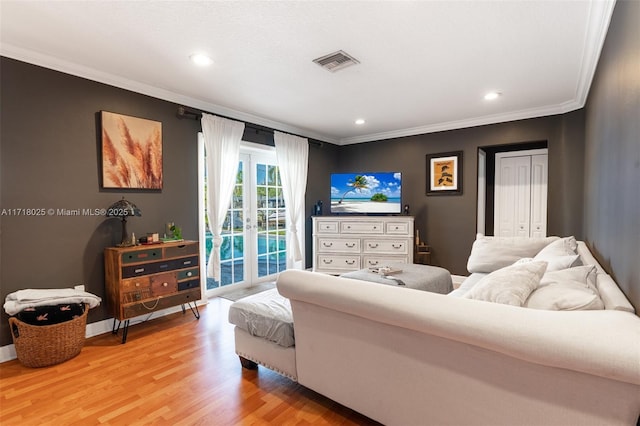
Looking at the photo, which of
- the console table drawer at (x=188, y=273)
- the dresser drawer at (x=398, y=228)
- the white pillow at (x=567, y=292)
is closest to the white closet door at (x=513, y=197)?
the dresser drawer at (x=398, y=228)

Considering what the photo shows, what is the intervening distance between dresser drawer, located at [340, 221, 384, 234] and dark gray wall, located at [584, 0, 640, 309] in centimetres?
273

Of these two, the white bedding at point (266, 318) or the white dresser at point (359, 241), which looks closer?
the white bedding at point (266, 318)

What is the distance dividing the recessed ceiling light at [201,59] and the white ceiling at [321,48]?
0.06m

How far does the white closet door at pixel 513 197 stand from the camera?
194 inches

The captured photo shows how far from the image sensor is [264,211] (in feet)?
16.3

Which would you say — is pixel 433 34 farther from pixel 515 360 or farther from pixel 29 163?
pixel 29 163

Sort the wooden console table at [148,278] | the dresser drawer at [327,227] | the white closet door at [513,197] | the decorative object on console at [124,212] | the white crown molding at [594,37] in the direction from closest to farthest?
the white crown molding at [594,37] → the wooden console table at [148,278] → the decorative object on console at [124,212] → the white closet door at [513,197] → the dresser drawer at [327,227]

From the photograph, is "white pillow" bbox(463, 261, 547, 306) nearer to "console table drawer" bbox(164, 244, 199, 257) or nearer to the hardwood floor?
the hardwood floor

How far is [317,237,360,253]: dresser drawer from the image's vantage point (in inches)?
200

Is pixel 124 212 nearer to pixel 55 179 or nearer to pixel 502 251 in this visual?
pixel 55 179

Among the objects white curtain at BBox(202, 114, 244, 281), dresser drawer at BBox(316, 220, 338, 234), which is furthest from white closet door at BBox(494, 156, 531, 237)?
white curtain at BBox(202, 114, 244, 281)

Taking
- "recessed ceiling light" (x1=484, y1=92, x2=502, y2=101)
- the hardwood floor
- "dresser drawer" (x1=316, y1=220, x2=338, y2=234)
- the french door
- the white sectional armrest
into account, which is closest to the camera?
the white sectional armrest

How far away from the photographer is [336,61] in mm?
2709

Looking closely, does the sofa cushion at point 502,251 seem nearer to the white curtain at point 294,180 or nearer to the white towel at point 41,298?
the white curtain at point 294,180
